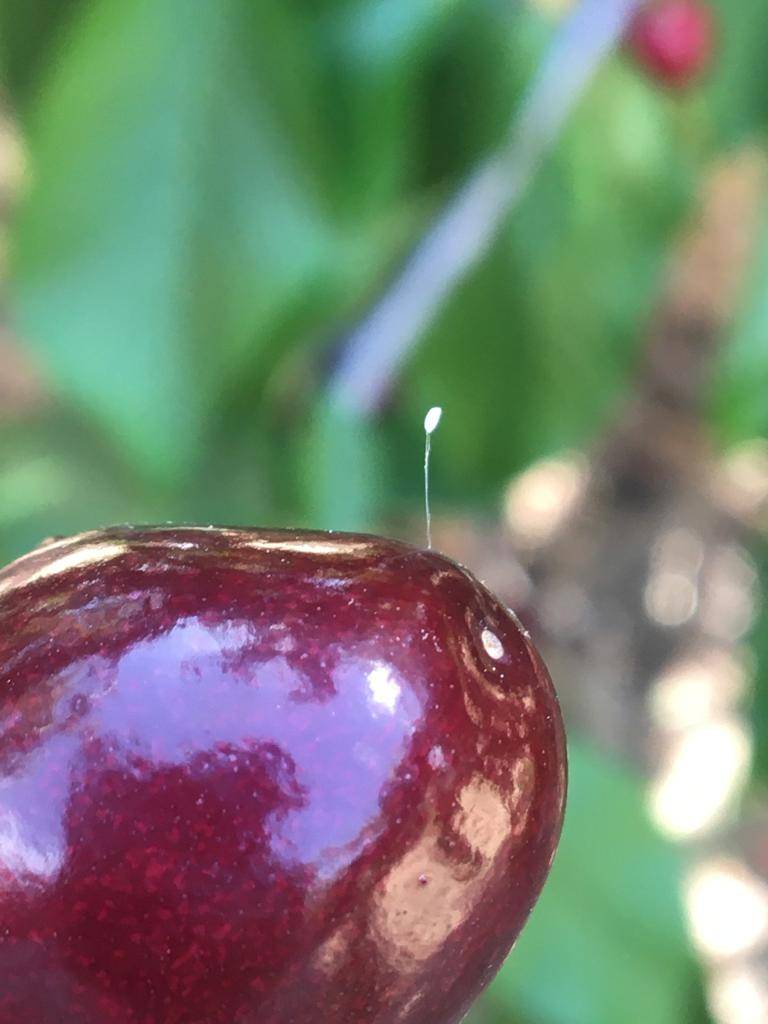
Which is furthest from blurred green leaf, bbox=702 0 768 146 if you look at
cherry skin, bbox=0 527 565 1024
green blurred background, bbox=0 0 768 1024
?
cherry skin, bbox=0 527 565 1024

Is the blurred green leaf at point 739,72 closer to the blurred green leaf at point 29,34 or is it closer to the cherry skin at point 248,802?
the blurred green leaf at point 29,34

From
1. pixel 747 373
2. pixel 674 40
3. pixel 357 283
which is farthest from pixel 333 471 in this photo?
pixel 674 40

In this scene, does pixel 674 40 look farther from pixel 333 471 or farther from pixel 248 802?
pixel 248 802

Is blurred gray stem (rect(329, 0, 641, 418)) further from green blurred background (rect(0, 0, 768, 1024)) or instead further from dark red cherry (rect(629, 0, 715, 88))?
dark red cherry (rect(629, 0, 715, 88))

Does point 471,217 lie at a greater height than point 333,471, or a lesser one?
greater

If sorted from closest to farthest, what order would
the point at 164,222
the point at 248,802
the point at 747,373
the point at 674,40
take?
the point at 248,802
the point at 164,222
the point at 747,373
the point at 674,40

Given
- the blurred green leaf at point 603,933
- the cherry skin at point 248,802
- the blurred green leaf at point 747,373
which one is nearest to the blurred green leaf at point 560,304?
the blurred green leaf at point 747,373

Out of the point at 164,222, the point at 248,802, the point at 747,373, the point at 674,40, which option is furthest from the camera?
the point at 674,40
